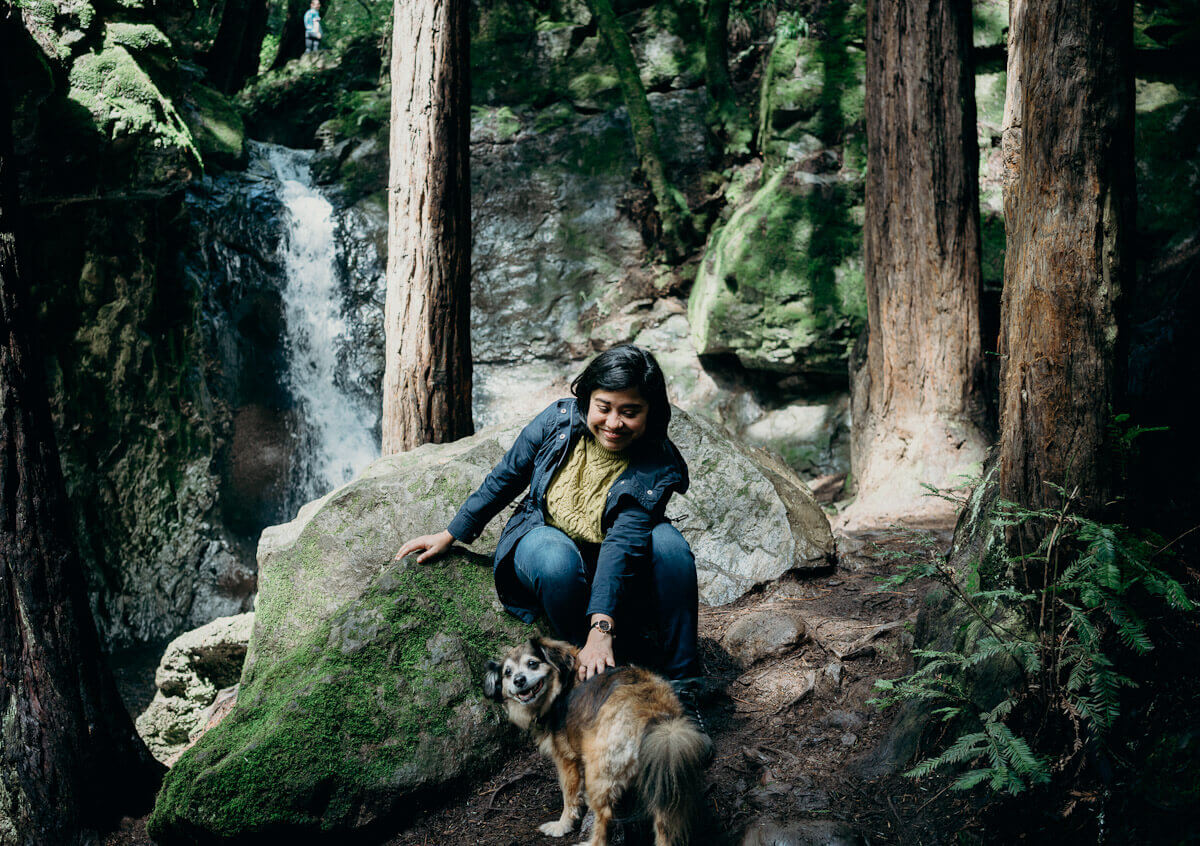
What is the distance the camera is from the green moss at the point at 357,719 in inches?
125

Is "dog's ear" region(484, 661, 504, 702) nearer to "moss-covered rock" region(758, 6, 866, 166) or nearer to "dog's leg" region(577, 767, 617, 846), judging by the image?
"dog's leg" region(577, 767, 617, 846)

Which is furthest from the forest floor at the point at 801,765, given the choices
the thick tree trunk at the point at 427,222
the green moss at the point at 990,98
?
the green moss at the point at 990,98

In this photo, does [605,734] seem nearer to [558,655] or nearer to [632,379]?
[558,655]

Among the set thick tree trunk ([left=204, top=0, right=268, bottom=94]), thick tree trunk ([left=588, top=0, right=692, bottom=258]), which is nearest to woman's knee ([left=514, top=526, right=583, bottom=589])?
thick tree trunk ([left=588, top=0, right=692, bottom=258])

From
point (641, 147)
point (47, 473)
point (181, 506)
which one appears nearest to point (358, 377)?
point (181, 506)

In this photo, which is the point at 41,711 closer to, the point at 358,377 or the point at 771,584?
the point at 771,584

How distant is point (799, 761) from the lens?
3283mm

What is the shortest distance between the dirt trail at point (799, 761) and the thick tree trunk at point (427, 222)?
2785 mm

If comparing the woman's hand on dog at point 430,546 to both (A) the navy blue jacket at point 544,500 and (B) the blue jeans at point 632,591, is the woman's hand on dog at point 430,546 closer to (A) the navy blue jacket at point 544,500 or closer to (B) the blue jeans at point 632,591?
(A) the navy blue jacket at point 544,500

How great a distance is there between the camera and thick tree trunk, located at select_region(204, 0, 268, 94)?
1617 centimetres

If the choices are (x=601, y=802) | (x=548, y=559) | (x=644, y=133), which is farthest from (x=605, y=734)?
(x=644, y=133)

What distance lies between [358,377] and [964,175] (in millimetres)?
9008

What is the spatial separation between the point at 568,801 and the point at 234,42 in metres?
17.8

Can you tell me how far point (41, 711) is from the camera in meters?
3.85
